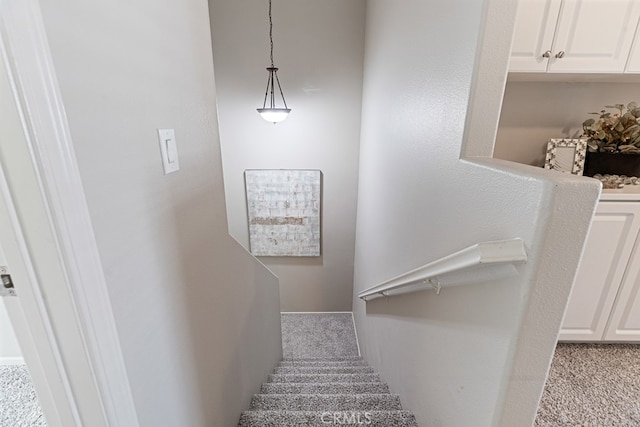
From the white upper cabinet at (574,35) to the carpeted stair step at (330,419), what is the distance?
1849 mm

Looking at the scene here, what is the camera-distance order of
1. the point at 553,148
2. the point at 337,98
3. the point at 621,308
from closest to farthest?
the point at 621,308, the point at 553,148, the point at 337,98

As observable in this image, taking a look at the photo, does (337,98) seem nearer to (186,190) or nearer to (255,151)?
(255,151)

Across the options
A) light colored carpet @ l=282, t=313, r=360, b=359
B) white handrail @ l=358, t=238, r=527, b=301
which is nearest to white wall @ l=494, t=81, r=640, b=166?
white handrail @ l=358, t=238, r=527, b=301

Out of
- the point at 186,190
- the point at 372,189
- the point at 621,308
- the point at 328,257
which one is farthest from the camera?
the point at 328,257

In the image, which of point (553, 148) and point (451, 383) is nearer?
point (451, 383)

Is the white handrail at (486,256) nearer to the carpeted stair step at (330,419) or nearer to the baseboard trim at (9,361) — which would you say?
the carpeted stair step at (330,419)

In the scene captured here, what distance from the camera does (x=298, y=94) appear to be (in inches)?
134

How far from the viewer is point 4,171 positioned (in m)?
0.48

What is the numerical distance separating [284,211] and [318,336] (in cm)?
167

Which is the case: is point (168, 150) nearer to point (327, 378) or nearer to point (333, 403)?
point (333, 403)

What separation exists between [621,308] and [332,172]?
273 centimetres

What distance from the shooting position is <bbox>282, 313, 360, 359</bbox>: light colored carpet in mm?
3605

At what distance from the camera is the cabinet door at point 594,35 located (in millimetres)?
1463

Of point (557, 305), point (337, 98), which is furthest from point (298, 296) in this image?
point (557, 305)
